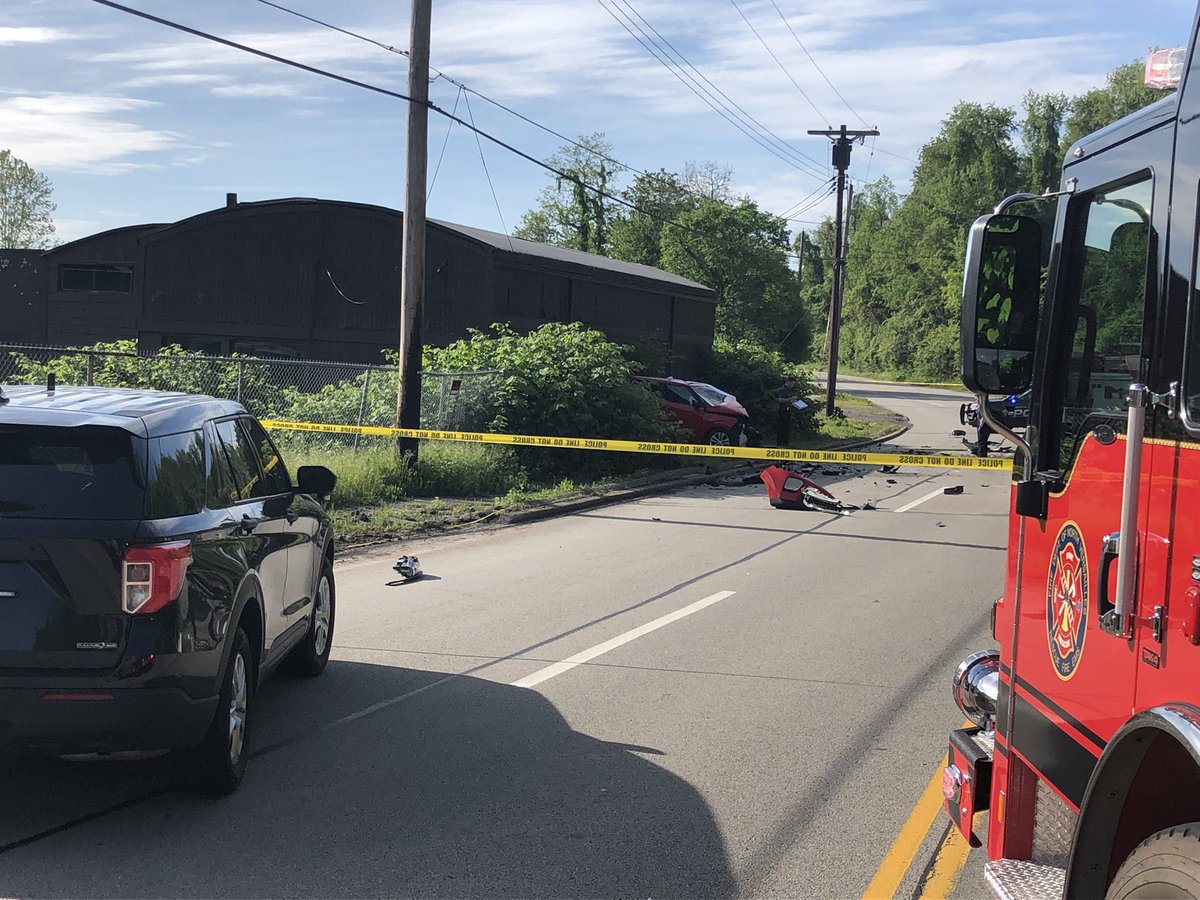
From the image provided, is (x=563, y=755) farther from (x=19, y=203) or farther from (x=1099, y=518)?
(x=19, y=203)

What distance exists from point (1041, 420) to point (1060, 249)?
53 cm

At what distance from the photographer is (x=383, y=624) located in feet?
28.8

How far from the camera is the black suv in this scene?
4.35 m

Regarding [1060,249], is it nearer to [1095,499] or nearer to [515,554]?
[1095,499]

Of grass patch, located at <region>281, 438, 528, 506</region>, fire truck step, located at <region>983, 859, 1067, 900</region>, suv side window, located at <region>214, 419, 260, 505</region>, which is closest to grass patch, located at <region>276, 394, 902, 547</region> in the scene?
grass patch, located at <region>281, 438, 528, 506</region>

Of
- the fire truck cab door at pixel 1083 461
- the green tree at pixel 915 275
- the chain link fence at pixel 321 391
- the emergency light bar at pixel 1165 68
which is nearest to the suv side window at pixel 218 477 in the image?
the fire truck cab door at pixel 1083 461

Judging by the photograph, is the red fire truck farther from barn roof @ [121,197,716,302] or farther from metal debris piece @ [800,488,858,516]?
barn roof @ [121,197,716,302]

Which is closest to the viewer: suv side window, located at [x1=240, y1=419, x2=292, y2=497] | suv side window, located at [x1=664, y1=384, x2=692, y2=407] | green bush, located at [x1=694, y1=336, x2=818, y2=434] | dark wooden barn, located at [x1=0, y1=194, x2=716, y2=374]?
suv side window, located at [x1=240, y1=419, x2=292, y2=497]

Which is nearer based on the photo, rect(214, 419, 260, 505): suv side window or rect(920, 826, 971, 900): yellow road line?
rect(920, 826, 971, 900): yellow road line

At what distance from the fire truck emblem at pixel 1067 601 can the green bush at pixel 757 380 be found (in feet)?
92.4

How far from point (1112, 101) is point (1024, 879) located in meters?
4.93

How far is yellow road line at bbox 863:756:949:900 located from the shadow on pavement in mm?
592

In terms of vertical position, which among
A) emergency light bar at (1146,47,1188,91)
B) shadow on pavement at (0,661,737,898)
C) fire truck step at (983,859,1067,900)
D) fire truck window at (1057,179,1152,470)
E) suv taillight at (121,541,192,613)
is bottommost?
shadow on pavement at (0,661,737,898)

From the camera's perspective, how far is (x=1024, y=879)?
131 inches
